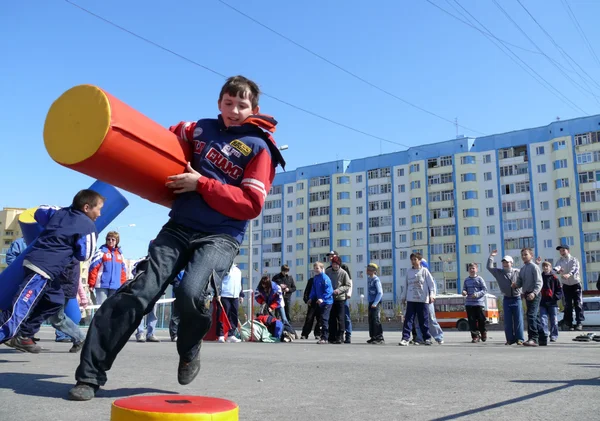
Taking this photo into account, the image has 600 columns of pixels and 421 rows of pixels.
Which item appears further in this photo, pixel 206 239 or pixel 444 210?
pixel 444 210

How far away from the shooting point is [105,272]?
9.91 m

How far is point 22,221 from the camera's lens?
25.3 ft

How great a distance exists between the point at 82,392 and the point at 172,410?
58.3 inches

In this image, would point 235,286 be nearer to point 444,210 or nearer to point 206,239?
point 206,239

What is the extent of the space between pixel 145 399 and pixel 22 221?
245 inches

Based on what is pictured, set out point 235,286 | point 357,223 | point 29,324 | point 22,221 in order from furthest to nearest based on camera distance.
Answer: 1. point 357,223
2. point 235,286
3. point 22,221
4. point 29,324

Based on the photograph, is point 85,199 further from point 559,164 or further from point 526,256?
point 559,164

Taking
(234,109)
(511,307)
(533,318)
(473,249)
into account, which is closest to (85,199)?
(234,109)

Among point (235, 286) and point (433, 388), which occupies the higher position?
point (235, 286)

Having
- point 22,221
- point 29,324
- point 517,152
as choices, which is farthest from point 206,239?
point 517,152

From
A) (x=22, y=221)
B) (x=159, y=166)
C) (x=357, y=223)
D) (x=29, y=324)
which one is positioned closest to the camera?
(x=159, y=166)

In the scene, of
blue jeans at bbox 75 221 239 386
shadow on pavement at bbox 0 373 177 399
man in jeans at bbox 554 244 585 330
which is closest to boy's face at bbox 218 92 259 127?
blue jeans at bbox 75 221 239 386

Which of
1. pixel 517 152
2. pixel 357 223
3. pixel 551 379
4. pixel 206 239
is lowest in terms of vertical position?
pixel 551 379

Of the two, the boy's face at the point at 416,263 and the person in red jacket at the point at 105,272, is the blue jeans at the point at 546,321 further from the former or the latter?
the person in red jacket at the point at 105,272
